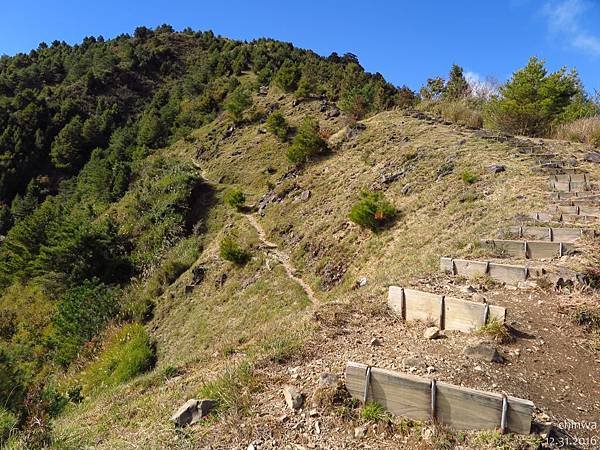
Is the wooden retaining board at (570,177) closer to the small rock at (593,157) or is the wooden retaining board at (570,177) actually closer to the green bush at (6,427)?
the small rock at (593,157)

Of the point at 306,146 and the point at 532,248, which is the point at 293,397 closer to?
the point at 532,248

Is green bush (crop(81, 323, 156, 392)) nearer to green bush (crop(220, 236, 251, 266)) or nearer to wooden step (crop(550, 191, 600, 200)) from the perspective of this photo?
green bush (crop(220, 236, 251, 266))

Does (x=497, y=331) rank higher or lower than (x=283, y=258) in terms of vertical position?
higher

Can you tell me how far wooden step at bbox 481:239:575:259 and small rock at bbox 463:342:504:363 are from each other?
3229 mm

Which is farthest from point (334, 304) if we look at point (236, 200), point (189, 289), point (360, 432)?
point (236, 200)

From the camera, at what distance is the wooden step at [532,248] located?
6531 millimetres

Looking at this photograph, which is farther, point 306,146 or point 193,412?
point 306,146

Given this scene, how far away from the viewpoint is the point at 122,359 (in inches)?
511

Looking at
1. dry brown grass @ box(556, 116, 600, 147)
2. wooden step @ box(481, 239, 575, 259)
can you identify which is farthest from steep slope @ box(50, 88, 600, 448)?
dry brown grass @ box(556, 116, 600, 147)

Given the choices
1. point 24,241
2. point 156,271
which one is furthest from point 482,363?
point 24,241

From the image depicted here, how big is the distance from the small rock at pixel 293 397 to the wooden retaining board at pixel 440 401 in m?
0.48

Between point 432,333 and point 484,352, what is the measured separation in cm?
64

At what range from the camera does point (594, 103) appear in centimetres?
2047

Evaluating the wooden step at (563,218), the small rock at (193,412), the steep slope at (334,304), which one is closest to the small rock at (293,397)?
the steep slope at (334,304)
